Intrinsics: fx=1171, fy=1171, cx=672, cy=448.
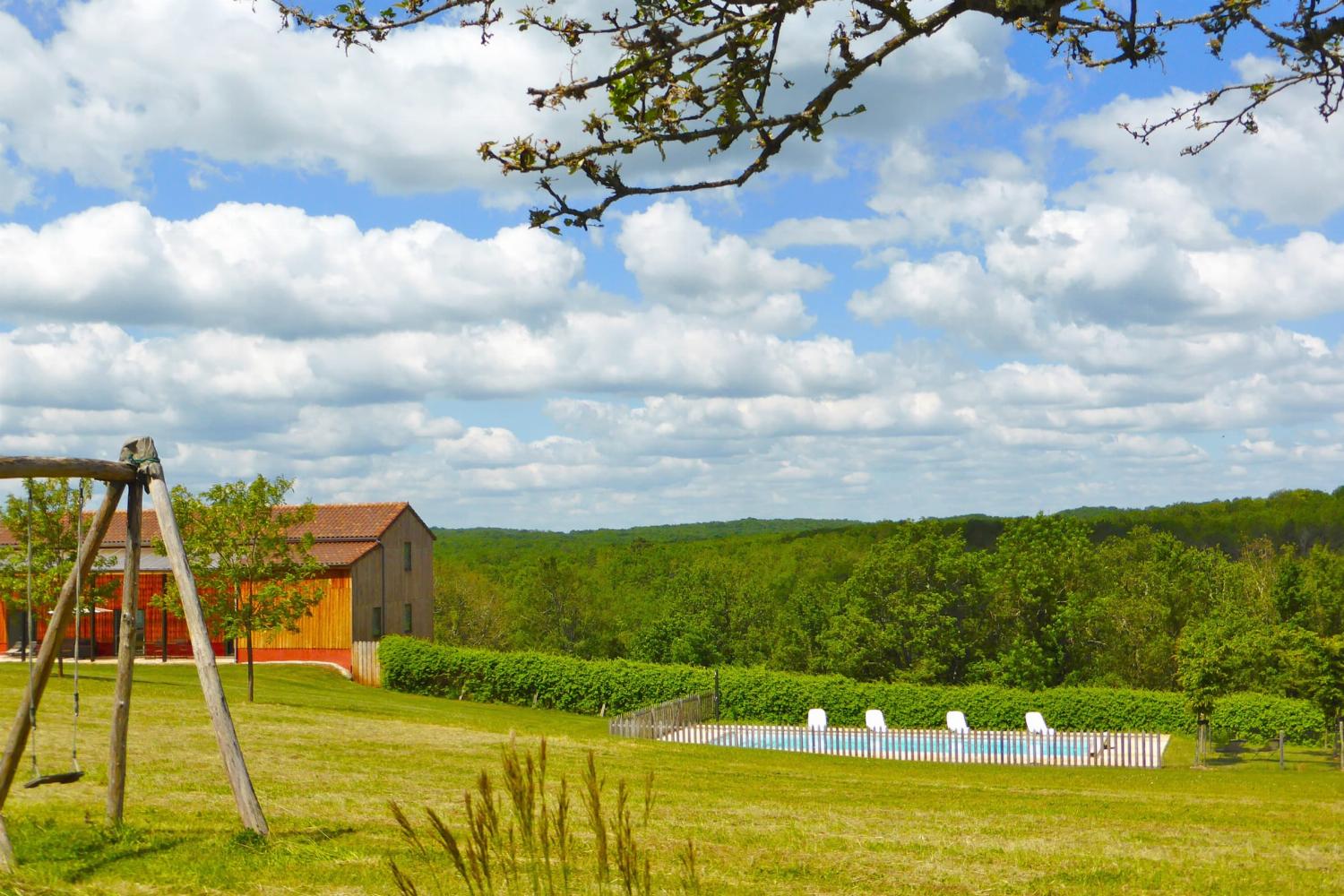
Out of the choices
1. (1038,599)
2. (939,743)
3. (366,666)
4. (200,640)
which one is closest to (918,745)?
(939,743)

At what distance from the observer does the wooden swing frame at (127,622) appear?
32.9 ft

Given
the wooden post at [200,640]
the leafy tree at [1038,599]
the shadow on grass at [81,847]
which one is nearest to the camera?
the shadow on grass at [81,847]

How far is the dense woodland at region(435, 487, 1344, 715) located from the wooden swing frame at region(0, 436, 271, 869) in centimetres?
3632

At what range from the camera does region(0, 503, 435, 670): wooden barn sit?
45.5 metres

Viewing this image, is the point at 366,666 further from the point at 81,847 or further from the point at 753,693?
the point at 81,847

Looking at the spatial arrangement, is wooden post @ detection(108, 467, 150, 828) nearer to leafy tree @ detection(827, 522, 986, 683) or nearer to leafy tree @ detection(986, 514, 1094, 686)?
leafy tree @ detection(827, 522, 986, 683)

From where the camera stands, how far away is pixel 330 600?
4678 cm

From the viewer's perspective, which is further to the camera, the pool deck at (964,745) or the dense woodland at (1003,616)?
the dense woodland at (1003,616)

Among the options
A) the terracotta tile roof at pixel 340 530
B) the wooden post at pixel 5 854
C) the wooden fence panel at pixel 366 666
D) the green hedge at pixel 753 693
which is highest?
the terracotta tile roof at pixel 340 530

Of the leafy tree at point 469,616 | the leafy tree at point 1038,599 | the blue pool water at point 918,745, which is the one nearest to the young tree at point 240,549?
the blue pool water at point 918,745

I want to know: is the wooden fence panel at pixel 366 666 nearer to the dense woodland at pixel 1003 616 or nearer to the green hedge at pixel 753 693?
the green hedge at pixel 753 693

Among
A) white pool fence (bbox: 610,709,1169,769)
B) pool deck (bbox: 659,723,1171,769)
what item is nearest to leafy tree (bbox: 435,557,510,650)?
white pool fence (bbox: 610,709,1169,769)

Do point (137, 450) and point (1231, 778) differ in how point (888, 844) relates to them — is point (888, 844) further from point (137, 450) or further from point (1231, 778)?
point (1231, 778)

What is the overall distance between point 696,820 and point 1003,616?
4646cm
